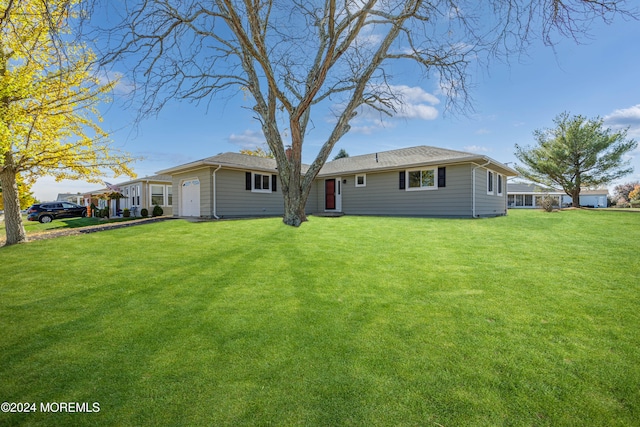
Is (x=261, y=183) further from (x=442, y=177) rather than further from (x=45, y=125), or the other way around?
(x=442, y=177)

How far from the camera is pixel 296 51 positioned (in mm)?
9953

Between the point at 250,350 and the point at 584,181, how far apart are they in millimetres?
28861

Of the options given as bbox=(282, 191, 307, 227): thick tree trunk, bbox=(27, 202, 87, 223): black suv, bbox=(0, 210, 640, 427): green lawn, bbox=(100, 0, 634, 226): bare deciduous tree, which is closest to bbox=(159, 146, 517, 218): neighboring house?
bbox=(100, 0, 634, 226): bare deciduous tree

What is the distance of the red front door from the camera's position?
17.6 m

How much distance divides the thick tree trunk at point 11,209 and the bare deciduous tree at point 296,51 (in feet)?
16.3

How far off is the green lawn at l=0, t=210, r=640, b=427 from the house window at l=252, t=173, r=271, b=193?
32.2ft

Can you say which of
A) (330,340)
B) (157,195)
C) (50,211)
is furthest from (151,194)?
(330,340)

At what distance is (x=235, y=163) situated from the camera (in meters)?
13.9

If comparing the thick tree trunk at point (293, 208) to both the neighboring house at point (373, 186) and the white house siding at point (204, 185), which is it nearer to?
the neighboring house at point (373, 186)

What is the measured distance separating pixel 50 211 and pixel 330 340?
985 inches

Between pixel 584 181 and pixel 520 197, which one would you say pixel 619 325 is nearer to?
pixel 584 181

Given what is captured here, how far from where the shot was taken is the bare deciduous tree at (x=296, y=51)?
267 inches

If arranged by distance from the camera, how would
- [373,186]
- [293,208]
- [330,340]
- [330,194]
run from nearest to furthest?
1. [330,340]
2. [293,208]
3. [373,186]
4. [330,194]

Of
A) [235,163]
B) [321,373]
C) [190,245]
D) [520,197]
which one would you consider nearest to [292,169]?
[190,245]
